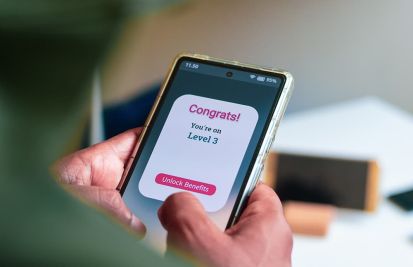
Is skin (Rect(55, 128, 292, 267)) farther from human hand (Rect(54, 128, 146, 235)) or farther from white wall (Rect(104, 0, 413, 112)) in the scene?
white wall (Rect(104, 0, 413, 112))

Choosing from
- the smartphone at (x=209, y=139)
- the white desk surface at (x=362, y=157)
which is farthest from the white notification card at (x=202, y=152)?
the white desk surface at (x=362, y=157)

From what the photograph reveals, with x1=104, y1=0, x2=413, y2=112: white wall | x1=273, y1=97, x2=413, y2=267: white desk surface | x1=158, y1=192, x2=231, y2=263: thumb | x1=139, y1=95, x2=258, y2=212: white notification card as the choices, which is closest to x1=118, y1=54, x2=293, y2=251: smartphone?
x1=139, y1=95, x2=258, y2=212: white notification card

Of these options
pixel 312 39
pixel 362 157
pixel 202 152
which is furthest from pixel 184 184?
pixel 312 39

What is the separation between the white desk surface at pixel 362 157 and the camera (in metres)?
0.91

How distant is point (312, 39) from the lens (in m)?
1.78

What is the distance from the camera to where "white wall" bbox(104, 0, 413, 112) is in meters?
1.75

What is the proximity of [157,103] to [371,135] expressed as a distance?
2.43 ft

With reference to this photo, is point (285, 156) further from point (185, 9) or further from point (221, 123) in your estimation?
point (185, 9)

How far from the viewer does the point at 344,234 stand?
3.13 feet

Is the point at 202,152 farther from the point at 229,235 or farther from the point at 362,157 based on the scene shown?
the point at 362,157

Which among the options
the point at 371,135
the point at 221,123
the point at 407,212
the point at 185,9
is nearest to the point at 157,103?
the point at 221,123

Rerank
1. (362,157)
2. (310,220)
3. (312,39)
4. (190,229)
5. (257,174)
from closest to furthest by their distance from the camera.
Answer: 1. (190,229)
2. (257,174)
3. (310,220)
4. (362,157)
5. (312,39)

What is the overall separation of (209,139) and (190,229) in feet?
0.68

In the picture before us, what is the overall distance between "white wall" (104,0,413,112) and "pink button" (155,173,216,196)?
1211 millimetres
